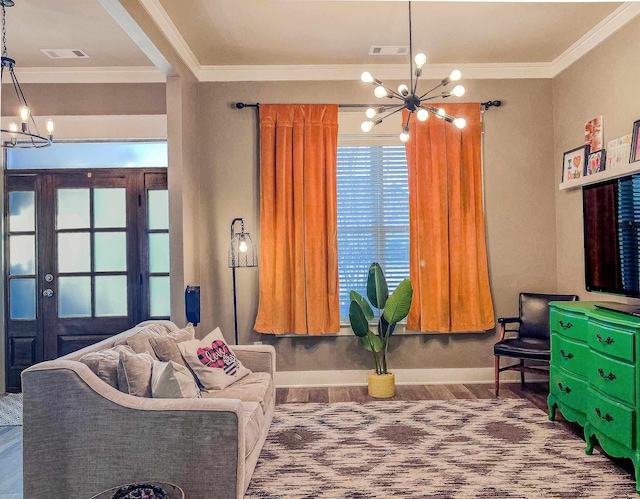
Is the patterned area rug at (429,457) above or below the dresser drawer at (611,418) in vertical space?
below

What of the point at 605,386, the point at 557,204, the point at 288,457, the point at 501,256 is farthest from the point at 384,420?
the point at 557,204

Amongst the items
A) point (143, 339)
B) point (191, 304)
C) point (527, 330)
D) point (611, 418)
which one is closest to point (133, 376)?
point (143, 339)

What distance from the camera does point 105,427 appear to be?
2.29 m

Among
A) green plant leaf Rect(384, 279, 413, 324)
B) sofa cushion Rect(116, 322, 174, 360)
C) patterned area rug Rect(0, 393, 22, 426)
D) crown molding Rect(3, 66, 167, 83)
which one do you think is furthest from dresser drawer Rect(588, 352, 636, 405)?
crown molding Rect(3, 66, 167, 83)

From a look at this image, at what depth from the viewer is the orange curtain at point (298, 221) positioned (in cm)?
470

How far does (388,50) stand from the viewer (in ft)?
14.5

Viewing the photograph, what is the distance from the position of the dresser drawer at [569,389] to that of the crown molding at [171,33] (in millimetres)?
3628

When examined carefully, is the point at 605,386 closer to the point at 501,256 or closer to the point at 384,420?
the point at 384,420

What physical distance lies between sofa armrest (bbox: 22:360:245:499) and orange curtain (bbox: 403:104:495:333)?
2.81 m

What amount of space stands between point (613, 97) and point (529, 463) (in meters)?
2.68

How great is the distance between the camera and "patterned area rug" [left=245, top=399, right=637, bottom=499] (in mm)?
2703

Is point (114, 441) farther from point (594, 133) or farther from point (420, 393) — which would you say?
point (594, 133)

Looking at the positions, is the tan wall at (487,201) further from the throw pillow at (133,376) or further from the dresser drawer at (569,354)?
the throw pillow at (133,376)

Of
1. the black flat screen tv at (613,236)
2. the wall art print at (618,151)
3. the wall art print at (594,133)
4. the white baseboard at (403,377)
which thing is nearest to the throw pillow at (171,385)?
the white baseboard at (403,377)
